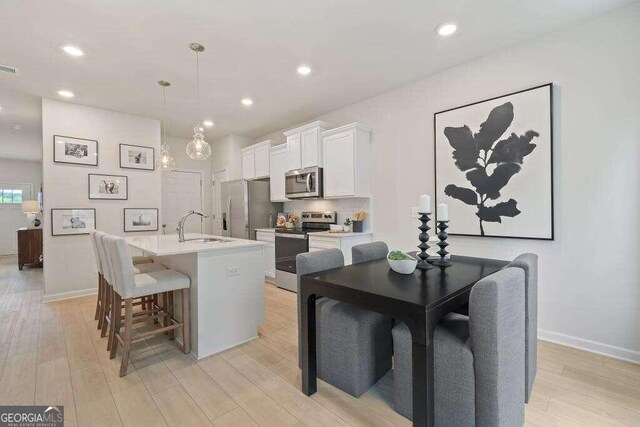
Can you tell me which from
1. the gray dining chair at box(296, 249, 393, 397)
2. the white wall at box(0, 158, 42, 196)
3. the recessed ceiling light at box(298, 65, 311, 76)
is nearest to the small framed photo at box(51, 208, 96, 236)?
the recessed ceiling light at box(298, 65, 311, 76)

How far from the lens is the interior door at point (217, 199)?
242 inches

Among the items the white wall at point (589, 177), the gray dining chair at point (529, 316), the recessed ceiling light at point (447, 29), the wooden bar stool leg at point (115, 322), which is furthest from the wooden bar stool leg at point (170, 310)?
the recessed ceiling light at point (447, 29)

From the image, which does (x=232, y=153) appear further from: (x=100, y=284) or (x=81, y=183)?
(x=100, y=284)

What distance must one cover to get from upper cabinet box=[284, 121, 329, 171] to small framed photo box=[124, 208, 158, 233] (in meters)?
2.39

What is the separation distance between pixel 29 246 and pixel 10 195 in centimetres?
322

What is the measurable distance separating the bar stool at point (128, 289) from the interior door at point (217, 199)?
3694 mm

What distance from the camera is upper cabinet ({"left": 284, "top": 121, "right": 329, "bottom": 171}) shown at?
13.8ft

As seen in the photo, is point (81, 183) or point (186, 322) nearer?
point (186, 322)

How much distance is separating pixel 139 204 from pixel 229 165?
184 centimetres

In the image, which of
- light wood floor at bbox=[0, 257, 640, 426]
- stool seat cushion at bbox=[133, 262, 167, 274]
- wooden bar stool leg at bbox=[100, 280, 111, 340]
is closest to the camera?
light wood floor at bbox=[0, 257, 640, 426]

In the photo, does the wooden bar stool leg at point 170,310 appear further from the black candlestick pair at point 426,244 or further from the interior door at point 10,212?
the interior door at point 10,212

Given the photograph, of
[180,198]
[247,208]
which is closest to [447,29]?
[247,208]

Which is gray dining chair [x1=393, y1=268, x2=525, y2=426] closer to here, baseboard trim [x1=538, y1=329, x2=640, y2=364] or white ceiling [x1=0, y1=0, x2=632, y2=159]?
baseboard trim [x1=538, y1=329, x2=640, y2=364]

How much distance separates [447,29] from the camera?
2.45m
